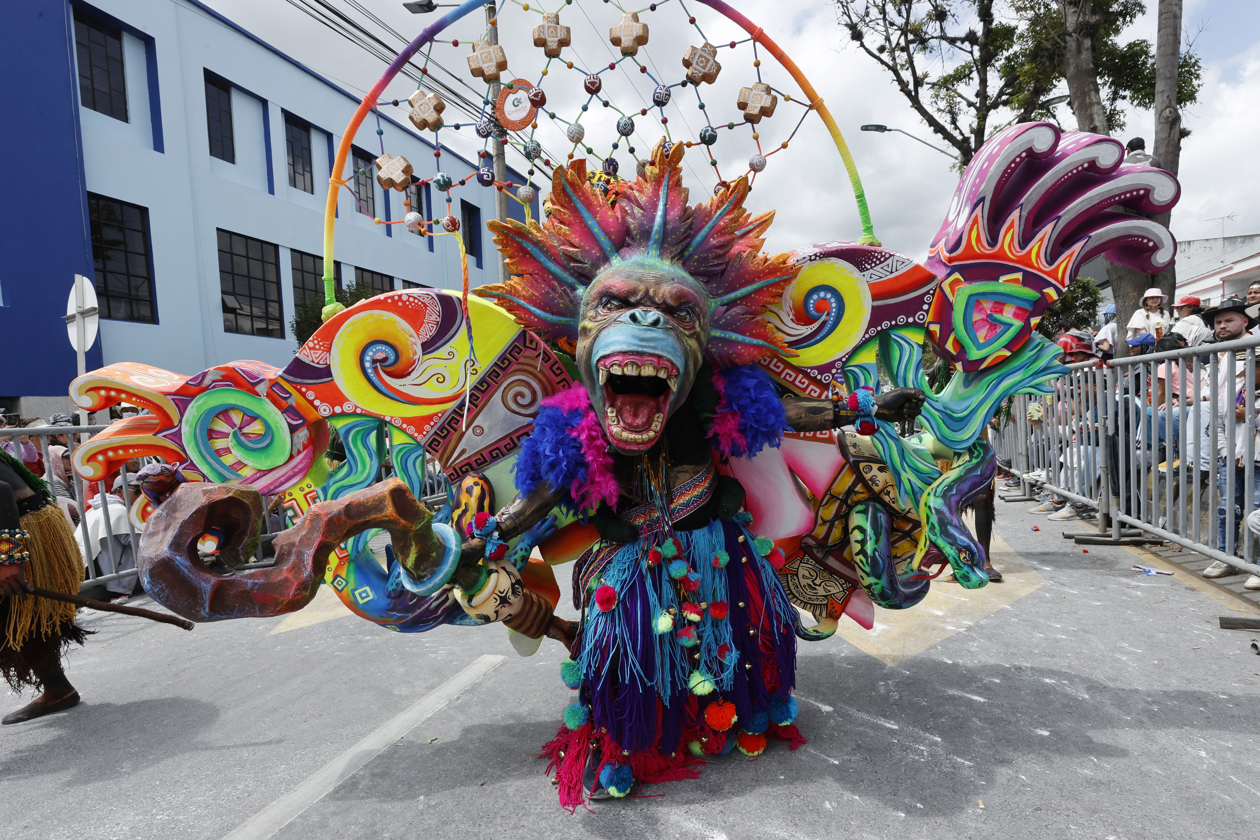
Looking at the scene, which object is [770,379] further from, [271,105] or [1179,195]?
[271,105]

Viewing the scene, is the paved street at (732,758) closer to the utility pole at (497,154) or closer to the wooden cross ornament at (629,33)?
the utility pole at (497,154)

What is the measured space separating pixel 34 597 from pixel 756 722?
321 centimetres

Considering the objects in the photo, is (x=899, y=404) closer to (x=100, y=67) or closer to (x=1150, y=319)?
(x=1150, y=319)

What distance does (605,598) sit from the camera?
2184 millimetres

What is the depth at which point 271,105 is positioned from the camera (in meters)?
12.7

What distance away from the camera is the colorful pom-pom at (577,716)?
2285 mm

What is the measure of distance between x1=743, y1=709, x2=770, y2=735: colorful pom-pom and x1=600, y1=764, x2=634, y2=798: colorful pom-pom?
44cm

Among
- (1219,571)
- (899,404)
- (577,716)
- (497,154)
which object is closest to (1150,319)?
(1219,571)

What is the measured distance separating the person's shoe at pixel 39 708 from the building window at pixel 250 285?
10.1 meters

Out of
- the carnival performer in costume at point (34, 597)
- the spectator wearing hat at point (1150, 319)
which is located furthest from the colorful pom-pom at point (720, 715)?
the spectator wearing hat at point (1150, 319)

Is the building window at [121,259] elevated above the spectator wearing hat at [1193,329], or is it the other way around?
the building window at [121,259]

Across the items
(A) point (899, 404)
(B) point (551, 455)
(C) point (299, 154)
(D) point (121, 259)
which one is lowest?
(B) point (551, 455)

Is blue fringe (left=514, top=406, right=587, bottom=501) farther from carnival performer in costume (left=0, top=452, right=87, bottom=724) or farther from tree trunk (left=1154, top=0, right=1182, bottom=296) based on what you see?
tree trunk (left=1154, top=0, right=1182, bottom=296)

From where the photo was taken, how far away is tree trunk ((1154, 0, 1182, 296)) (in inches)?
274
